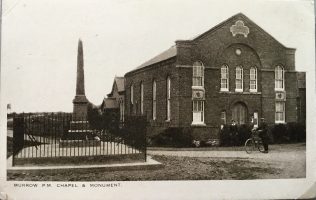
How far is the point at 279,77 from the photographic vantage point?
187 inches

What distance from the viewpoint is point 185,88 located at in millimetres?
4668

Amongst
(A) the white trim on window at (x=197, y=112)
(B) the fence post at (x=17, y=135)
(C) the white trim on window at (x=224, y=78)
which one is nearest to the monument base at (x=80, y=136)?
(B) the fence post at (x=17, y=135)

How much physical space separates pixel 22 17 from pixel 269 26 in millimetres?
2623

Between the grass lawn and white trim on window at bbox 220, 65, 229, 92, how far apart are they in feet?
2.74

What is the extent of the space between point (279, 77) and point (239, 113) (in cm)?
61

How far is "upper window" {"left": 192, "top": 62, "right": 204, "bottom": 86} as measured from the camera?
462 centimetres

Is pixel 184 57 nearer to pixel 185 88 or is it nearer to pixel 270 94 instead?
pixel 185 88

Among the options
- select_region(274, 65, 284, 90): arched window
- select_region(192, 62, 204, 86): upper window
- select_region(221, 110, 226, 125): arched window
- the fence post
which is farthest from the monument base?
select_region(274, 65, 284, 90): arched window

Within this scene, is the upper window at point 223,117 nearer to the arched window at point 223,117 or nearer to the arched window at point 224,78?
the arched window at point 223,117

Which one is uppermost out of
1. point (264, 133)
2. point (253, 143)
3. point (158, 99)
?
point (158, 99)

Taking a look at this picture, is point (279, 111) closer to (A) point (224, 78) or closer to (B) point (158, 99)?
(A) point (224, 78)

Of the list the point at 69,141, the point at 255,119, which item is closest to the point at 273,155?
the point at 255,119

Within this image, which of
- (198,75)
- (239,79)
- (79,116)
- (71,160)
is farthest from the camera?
(239,79)

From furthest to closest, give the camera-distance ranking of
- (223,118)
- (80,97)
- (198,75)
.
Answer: (223,118), (198,75), (80,97)
